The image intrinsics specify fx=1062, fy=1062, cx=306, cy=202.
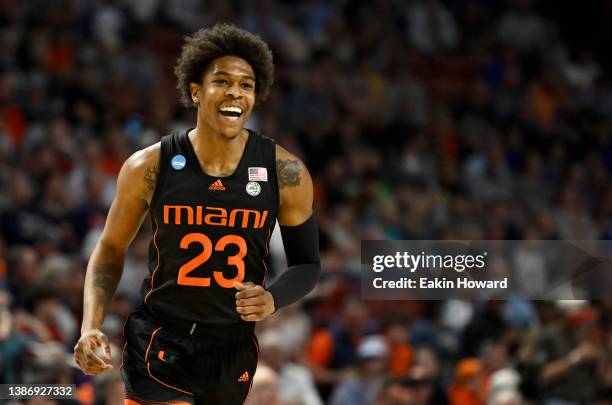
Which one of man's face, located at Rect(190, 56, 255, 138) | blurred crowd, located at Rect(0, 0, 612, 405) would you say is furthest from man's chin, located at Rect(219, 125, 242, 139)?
blurred crowd, located at Rect(0, 0, 612, 405)

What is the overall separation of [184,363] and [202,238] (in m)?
0.51

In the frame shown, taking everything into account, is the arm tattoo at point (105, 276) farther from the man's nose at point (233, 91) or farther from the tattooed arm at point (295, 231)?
the man's nose at point (233, 91)

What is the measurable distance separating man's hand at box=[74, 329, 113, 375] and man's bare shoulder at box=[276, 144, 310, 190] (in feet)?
3.23

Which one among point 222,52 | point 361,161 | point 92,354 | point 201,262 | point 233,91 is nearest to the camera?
point 92,354

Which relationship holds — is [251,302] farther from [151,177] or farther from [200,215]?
[151,177]

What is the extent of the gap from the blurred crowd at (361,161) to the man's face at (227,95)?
7.20 feet

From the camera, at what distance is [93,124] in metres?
10.8

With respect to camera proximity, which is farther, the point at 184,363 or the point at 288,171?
the point at 288,171

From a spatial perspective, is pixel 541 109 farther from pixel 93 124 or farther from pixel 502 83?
pixel 93 124

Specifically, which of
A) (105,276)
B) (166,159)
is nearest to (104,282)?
(105,276)

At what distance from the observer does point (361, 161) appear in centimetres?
1196

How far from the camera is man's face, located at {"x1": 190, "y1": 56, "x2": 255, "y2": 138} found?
14.4 ft

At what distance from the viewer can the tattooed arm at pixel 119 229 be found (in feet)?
14.3

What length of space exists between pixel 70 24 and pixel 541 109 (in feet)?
20.6
